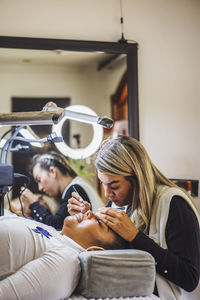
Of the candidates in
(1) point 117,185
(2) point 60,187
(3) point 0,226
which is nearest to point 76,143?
(2) point 60,187

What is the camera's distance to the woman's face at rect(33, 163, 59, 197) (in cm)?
215

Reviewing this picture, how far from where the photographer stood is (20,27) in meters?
2.20

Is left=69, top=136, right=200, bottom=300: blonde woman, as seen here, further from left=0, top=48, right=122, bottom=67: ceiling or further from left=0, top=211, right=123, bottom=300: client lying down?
left=0, top=48, right=122, bottom=67: ceiling

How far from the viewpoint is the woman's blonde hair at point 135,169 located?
4.99ft

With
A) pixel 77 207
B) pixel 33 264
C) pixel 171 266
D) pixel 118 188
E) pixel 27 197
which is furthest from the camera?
pixel 27 197

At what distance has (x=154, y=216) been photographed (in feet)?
4.95

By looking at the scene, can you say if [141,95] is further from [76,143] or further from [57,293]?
[57,293]

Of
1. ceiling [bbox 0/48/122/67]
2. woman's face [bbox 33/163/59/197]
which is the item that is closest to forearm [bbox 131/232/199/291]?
woman's face [bbox 33/163/59/197]

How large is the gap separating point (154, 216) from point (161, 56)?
1305mm

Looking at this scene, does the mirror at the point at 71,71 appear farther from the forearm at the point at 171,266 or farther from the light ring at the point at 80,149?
the forearm at the point at 171,266

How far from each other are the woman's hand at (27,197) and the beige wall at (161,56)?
79 cm

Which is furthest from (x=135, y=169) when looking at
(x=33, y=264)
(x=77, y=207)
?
(x=33, y=264)

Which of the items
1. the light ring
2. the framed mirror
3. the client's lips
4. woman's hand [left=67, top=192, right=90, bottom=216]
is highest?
the framed mirror

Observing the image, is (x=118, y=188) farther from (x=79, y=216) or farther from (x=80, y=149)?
(x=80, y=149)
